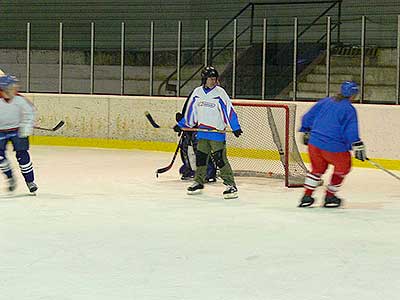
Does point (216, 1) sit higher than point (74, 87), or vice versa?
point (216, 1)

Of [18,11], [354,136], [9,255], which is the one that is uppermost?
[18,11]

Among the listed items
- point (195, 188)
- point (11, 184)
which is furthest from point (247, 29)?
point (11, 184)

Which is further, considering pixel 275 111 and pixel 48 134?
pixel 48 134

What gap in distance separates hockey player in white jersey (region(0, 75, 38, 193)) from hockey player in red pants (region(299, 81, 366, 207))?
241 cm

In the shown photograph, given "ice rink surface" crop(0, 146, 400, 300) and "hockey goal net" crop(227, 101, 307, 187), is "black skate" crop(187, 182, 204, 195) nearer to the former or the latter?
"ice rink surface" crop(0, 146, 400, 300)

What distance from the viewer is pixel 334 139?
7762 millimetres

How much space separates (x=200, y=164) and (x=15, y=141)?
5.49ft

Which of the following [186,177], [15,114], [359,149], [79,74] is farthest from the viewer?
[79,74]

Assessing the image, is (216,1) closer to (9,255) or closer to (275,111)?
(275,111)

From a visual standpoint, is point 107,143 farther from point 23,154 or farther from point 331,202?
point 331,202

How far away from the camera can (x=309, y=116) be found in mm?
8008

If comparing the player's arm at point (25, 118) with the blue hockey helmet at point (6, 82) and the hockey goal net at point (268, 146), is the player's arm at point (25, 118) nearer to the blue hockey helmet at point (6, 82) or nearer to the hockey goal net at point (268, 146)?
the blue hockey helmet at point (6, 82)

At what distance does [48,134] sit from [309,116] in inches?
279

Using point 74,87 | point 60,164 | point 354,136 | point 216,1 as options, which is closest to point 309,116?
point 354,136
